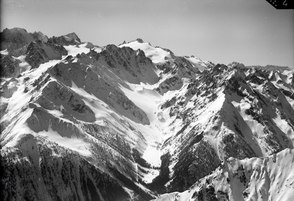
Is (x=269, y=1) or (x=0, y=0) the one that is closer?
(x=269, y=1)

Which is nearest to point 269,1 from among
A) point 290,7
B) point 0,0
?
point 290,7

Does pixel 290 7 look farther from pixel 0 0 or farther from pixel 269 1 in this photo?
pixel 0 0

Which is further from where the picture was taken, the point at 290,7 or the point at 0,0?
the point at 0,0
